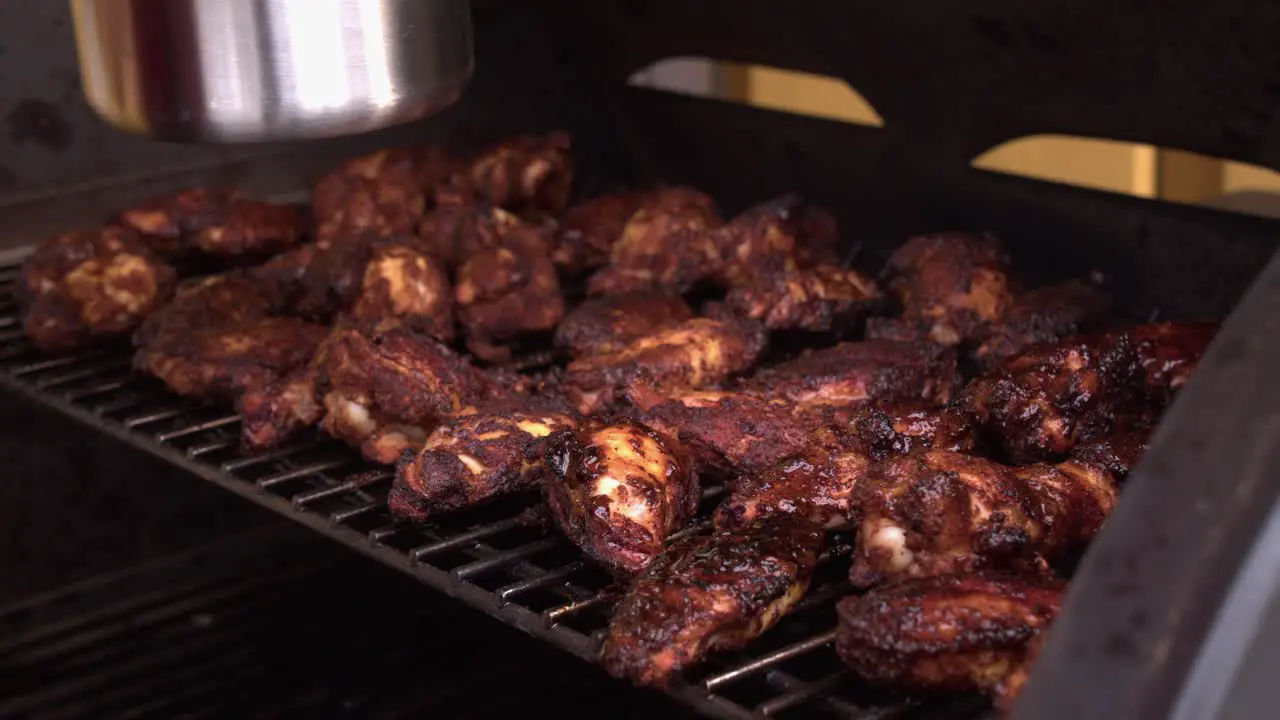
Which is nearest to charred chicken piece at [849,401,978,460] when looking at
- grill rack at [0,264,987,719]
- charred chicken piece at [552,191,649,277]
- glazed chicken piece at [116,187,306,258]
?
grill rack at [0,264,987,719]

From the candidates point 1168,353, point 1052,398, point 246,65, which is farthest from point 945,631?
point 246,65

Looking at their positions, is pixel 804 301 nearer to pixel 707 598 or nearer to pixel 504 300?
pixel 504 300

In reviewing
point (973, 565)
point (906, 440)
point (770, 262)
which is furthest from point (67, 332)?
point (973, 565)

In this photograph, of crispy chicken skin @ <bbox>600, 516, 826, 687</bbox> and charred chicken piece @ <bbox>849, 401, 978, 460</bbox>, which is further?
charred chicken piece @ <bbox>849, 401, 978, 460</bbox>

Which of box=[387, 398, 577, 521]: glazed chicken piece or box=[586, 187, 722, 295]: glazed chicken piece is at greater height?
box=[586, 187, 722, 295]: glazed chicken piece

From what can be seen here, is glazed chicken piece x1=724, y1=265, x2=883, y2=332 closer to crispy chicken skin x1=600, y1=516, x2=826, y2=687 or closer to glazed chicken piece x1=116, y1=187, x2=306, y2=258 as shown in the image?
crispy chicken skin x1=600, y1=516, x2=826, y2=687

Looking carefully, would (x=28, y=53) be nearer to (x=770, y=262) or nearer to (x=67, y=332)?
(x=67, y=332)

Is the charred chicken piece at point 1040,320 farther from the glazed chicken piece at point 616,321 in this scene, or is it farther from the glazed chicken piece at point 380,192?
the glazed chicken piece at point 380,192

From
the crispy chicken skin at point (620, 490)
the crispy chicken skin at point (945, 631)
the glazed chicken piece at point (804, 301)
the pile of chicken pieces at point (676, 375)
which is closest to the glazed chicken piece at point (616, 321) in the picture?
the pile of chicken pieces at point (676, 375)
